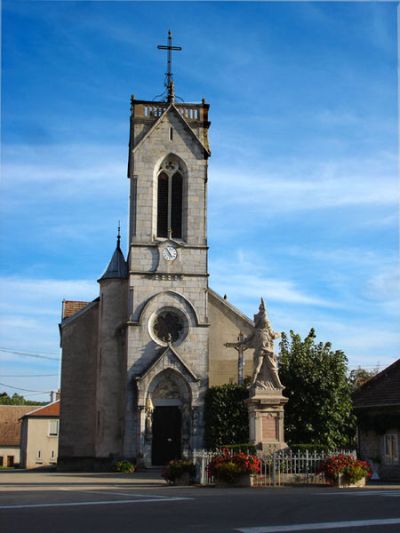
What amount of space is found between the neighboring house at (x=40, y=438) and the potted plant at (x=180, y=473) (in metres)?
37.9

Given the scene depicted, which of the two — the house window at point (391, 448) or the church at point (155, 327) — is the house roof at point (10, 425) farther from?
the house window at point (391, 448)

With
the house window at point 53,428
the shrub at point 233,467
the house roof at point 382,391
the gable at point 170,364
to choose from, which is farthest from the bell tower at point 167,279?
the house window at point 53,428

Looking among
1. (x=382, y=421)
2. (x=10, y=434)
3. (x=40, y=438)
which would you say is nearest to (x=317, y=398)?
(x=382, y=421)

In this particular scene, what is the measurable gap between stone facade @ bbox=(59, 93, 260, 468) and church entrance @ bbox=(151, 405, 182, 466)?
0.05 metres

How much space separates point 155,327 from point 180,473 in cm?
1397

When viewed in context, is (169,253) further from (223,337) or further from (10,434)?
(10,434)

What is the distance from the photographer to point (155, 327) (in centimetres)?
3622

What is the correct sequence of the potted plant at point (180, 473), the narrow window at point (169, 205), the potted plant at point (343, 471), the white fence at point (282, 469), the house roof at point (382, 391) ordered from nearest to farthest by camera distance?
the potted plant at point (343, 471) → the white fence at point (282, 469) → the potted plant at point (180, 473) → the house roof at point (382, 391) → the narrow window at point (169, 205)

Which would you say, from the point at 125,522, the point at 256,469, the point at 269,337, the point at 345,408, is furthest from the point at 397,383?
the point at 125,522

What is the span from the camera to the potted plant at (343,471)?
21234mm

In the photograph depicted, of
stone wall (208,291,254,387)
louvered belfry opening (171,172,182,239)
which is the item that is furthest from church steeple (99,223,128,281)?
stone wall (208,291,254,387)

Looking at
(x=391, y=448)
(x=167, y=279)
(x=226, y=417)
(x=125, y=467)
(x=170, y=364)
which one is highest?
(x=167, y=279)

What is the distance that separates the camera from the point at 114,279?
3778 cm

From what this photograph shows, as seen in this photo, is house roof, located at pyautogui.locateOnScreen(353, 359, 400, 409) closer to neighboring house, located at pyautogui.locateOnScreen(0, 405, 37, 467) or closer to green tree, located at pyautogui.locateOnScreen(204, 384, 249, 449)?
green tree, located at pyautogui.locateOnScreen(204, 384, 249, 449)
